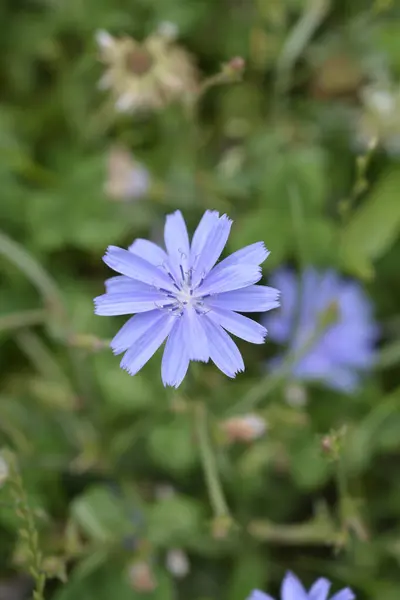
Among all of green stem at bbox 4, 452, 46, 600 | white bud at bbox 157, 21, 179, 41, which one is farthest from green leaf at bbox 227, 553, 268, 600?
white bud at bbox 157, 21, 179, 41

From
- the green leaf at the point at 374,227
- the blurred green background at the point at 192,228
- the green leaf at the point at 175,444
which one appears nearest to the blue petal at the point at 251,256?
the blurred green background at the point at 192,228

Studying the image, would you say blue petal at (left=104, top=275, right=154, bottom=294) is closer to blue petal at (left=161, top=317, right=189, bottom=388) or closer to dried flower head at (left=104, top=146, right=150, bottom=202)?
blue petal at (left=161, top=317, right=189, bottom=388)

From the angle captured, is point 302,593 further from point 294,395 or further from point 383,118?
point 383,118

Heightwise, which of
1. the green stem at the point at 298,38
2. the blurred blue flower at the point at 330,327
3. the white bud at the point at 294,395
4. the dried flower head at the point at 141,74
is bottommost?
the white bud at the point at 294,395

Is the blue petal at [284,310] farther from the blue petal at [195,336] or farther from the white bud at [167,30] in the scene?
the blue petal at [195,336]

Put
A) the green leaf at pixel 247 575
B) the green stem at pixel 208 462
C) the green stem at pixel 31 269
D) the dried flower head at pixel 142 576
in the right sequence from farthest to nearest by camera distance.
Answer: the green leaf at pixel 247 575, the dried flower head at pixel 142 576, the green stem at pixel 31 269, the green stem at pixel 208 462
